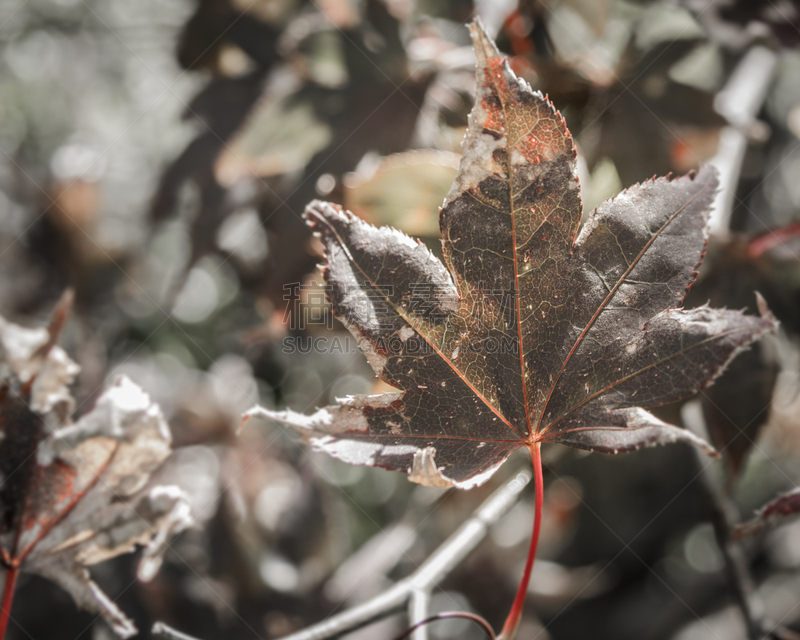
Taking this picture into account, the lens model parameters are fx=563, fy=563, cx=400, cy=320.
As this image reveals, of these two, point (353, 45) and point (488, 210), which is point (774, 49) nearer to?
point (353, 45)

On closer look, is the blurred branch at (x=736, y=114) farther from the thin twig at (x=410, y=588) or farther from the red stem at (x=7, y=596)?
the red stem at (x=7, y=596)

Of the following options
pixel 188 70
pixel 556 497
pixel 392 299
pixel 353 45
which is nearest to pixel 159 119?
pixel 188 70

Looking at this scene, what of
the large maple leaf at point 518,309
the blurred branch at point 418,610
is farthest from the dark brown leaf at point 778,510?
the blurred branch at point 418,610

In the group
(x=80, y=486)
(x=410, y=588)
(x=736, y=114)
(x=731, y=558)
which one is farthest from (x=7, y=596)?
(x=736, y=114)

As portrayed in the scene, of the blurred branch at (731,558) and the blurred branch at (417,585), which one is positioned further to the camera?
the blurred branch at (731,558)

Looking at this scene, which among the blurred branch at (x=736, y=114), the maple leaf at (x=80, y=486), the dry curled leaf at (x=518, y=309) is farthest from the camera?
the blurred branch at (x=736, y=114)

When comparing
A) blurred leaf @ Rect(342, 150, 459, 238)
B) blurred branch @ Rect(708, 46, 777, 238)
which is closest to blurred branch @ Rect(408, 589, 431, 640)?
blurred leaf @ Rect(342, 150, 459, 238)
